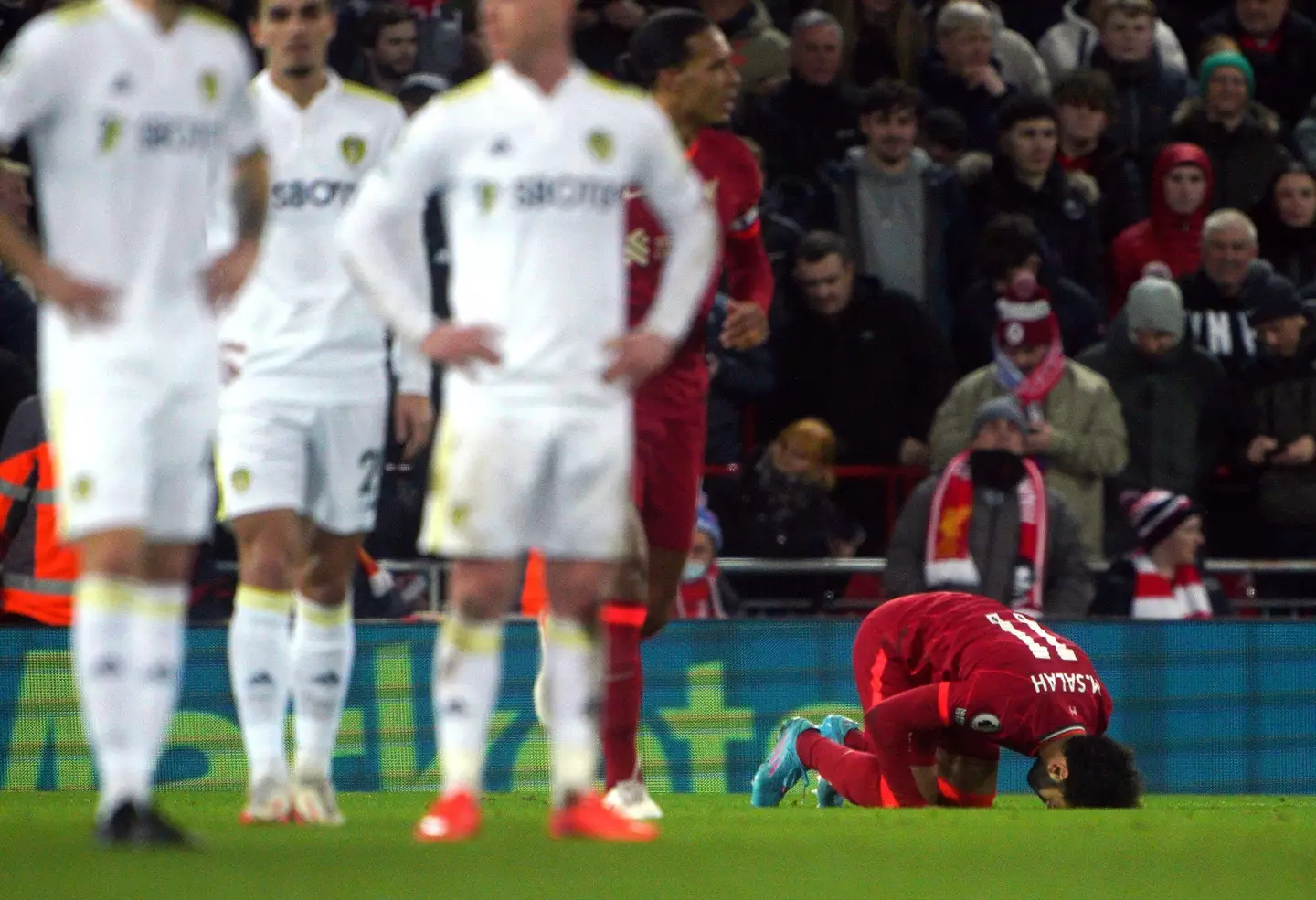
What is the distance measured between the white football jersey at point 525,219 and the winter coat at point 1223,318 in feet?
28.8

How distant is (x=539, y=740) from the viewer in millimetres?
12000

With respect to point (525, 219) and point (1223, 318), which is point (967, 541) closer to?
point (1223, 318)

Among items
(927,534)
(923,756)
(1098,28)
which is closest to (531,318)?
(923,756)

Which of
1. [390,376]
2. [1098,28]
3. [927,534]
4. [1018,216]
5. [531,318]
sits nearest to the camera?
[531,318]

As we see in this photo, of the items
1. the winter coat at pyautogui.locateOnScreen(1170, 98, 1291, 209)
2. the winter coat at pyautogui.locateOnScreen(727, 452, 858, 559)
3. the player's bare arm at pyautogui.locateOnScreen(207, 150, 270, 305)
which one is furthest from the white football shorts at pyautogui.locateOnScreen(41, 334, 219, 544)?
the winter coat at pyautogui.locateOnScreen(1170, 98, 1291, 209)

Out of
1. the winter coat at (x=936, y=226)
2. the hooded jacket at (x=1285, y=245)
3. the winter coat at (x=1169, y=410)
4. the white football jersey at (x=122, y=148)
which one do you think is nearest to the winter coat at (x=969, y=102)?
the winter coat at (x=936, y=226)

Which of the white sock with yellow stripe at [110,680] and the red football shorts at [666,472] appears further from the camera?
the red football shorts at [666,472]

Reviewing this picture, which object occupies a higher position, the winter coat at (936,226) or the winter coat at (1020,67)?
the winter coat at (1020,67)

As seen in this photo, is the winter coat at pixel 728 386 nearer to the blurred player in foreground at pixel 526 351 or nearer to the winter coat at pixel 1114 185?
the winter coat at pixel 1114 185

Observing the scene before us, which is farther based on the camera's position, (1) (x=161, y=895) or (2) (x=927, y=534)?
(2) (x=927, y=534)

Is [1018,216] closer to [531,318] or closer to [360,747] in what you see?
[360,747]

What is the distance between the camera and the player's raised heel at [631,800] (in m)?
8.58

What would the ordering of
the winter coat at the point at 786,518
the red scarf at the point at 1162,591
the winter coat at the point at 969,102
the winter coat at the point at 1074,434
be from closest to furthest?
1. the red scarf at the point at 1162,591
2. the winter coat at the point at 786,518
3. the winter coat at the point at 1074,434
4. the winter coat at the point at 969,102

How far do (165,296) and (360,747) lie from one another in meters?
5.62
